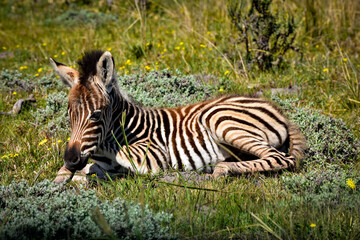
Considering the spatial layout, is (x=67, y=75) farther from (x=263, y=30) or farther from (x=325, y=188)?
(x=263, y=30)

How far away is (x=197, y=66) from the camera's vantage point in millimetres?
8031

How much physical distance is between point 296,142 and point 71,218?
297cm

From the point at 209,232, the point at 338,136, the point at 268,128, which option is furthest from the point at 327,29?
the point at 209,232

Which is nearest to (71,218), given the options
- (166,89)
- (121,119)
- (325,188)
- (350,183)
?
(121,119)

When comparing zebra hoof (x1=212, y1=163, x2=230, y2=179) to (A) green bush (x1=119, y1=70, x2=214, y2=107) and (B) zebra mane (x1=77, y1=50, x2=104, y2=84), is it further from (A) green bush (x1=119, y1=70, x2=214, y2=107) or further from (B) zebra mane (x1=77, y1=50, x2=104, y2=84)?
(A) green bush (x1=119, y1=70, x2=214, y2=107)

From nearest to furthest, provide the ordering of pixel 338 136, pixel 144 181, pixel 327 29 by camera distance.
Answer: pixel 144 181 < pixel 338 136 < pixel 327 29

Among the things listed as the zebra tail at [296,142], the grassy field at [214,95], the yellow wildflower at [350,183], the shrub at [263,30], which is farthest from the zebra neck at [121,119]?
the shrub at [263,30]

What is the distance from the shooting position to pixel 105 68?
4469mm

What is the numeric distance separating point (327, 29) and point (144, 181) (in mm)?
6978

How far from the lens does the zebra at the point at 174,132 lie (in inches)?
172

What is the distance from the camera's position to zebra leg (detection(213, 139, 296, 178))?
14.8 feet

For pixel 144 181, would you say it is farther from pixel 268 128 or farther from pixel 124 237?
pixel 268 128

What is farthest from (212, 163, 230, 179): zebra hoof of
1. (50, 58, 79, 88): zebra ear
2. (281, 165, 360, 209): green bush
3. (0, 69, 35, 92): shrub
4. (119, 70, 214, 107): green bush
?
(0, 69, 35, 92): shrub

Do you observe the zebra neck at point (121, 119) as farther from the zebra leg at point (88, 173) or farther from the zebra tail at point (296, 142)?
the zebra tail at point (296, 142)
